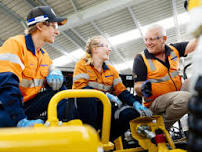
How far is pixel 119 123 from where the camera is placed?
1996 mm

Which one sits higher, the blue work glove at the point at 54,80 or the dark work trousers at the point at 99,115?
the blue work glove at the point at 54,80

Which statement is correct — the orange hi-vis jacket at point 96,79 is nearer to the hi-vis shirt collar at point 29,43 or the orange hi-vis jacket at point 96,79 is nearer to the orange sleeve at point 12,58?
the hi-vis shirt collar at point 29,43

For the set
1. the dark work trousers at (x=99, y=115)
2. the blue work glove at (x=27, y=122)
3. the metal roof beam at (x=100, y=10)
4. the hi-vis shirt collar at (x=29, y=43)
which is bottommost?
the dark work trousers at (x=99, y=115)

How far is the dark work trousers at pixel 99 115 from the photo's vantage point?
1.83 meters

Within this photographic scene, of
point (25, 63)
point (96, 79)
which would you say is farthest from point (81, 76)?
point (25, 63)

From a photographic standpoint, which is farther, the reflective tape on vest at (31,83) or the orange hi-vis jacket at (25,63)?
the reflective tape on vest at (31,83)

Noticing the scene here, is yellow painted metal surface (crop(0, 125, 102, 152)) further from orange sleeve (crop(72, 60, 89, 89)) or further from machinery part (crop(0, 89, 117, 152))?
orange sleeve (crop(72, 60, 89, 89))

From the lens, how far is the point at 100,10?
504 cm

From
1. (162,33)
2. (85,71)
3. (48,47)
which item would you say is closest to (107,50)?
(85,71)

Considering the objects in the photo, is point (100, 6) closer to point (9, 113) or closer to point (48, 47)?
point (48, 47)

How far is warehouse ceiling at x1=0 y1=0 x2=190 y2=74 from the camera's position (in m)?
5.01

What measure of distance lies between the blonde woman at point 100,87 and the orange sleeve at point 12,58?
2.11 ft

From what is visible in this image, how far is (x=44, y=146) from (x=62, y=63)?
868cm

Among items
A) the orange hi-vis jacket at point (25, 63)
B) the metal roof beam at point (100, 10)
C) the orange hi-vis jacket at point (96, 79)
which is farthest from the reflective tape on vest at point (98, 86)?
the metal roof beam at point (100, 10)
